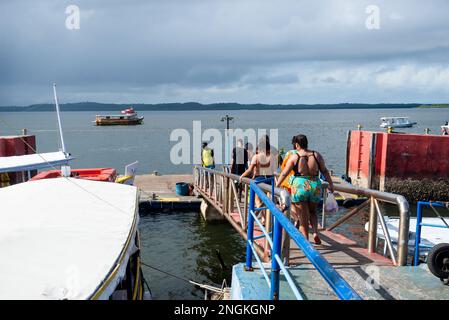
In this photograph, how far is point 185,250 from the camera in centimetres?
1559

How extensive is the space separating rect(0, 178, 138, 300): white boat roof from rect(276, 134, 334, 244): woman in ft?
8.17

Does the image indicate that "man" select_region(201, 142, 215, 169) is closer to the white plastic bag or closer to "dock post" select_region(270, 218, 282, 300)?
the white plastic bag

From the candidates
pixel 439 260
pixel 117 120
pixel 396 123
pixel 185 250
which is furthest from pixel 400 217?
pixel 117 120

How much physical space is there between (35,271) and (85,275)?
52 centimetres

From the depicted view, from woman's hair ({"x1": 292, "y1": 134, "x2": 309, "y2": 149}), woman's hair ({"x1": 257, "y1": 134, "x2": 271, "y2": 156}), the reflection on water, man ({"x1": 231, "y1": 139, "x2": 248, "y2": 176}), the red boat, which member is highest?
woman's hair ({"x1": 292, "y1": 134, "x2": 309, "y2": 149})

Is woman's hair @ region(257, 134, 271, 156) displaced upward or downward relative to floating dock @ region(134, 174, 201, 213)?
upward

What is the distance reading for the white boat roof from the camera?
4.02 metres

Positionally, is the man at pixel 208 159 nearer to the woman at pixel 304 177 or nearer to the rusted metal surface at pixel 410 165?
the woman at pixel 304 177

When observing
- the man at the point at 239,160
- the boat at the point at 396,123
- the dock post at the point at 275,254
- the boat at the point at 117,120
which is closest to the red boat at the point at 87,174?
the man at the point at 239,160

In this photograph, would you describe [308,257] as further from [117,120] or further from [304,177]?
[117,120]

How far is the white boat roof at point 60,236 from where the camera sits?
402cm

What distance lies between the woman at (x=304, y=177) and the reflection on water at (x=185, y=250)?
6.62 meters

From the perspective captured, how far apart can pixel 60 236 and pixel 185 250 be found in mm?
10698

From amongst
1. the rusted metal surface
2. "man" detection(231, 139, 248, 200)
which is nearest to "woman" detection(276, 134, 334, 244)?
"man" detection(231, 139, 248, 200)
